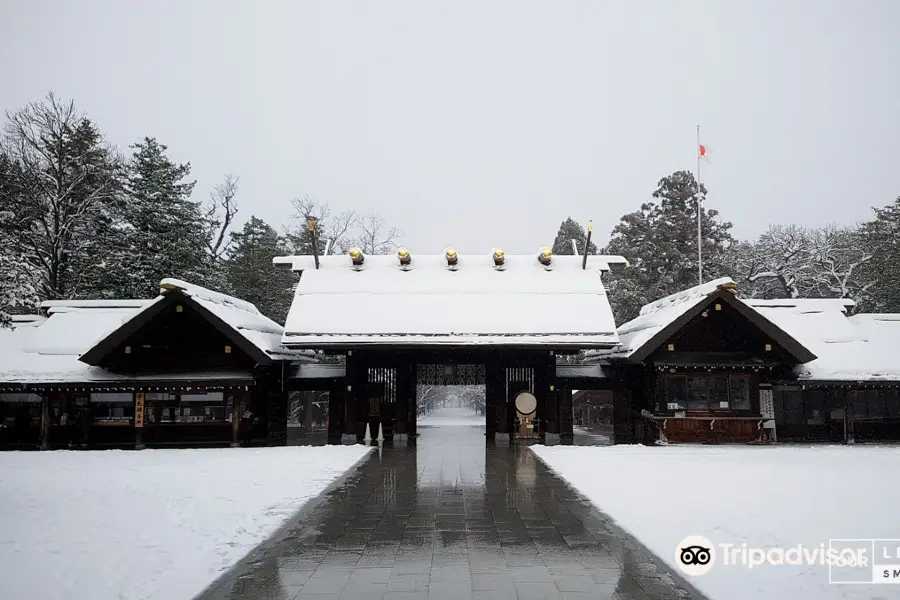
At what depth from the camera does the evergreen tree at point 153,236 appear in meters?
31.1

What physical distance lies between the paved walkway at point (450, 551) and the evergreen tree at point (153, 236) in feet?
72.7

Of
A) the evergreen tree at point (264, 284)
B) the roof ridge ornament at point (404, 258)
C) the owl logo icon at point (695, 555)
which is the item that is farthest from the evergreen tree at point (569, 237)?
the owl logo icon at point (695, 555)

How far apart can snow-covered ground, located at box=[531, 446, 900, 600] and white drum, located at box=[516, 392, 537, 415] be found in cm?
436

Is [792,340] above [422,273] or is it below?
below

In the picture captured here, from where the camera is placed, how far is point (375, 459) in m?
18.0

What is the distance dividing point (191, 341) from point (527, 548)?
1687 centimetres

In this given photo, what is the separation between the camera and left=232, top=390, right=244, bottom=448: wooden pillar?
2164 centimetres

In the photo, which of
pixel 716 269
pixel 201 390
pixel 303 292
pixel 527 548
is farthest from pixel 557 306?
pixel 716 269

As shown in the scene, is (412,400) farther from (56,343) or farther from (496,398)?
(56,343)

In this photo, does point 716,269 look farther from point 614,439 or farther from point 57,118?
point 57,118

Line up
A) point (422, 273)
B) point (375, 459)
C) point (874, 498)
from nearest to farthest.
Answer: point (874, 498), point (375, 459), point (422, 273)

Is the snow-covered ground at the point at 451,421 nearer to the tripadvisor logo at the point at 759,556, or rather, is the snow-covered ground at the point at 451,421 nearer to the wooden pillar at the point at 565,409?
the wooden pillar at the point at 565,409

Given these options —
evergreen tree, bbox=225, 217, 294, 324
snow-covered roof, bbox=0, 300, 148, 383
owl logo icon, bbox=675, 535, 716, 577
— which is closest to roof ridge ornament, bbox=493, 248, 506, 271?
snow-covered roof, bbox=0, 300, 148, 383

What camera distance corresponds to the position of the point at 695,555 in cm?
770
